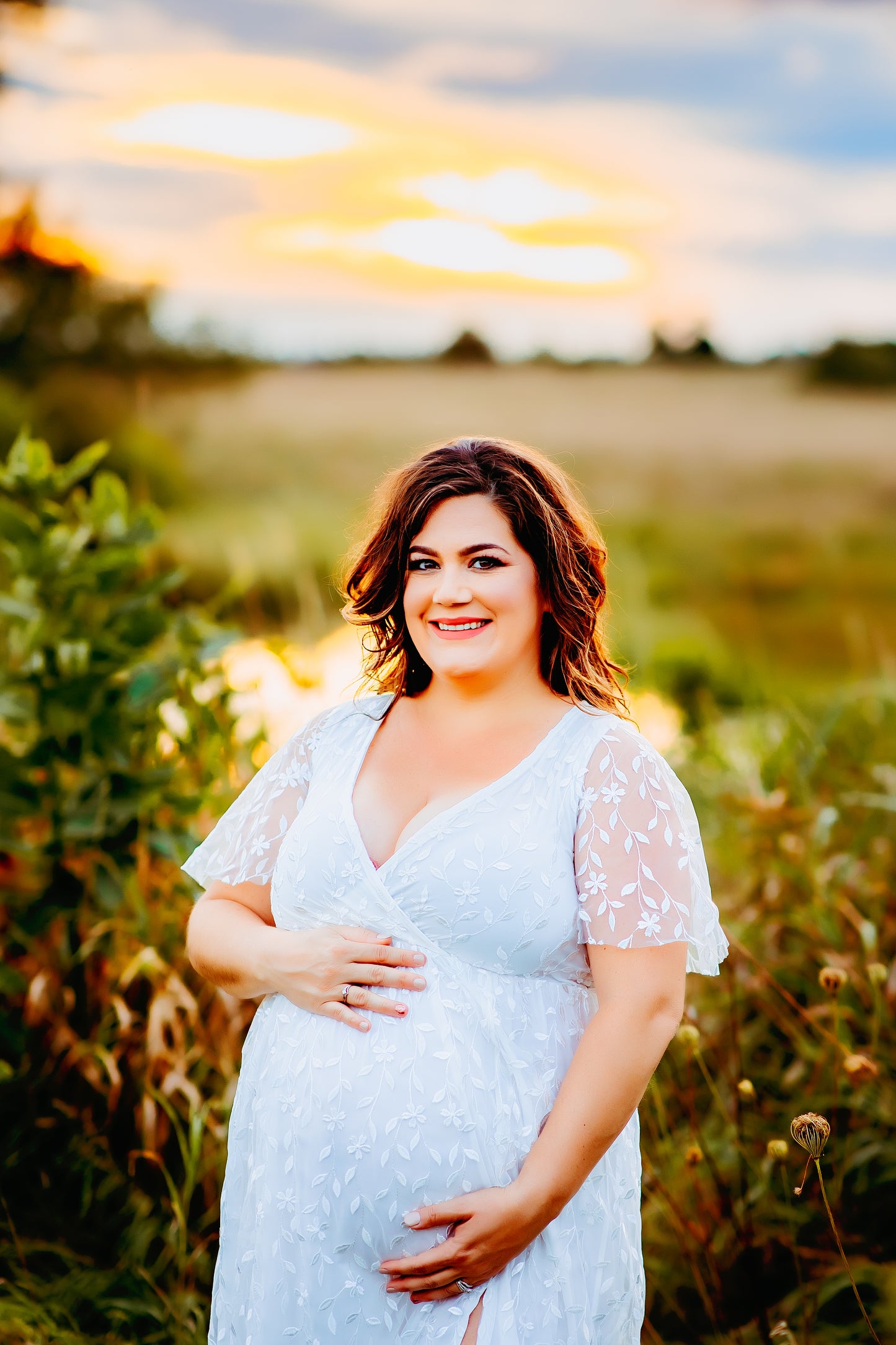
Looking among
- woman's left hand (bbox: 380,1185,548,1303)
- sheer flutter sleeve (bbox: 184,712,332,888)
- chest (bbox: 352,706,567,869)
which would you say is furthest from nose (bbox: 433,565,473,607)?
woman's left hand (bbox: 380,1185,548,1303)

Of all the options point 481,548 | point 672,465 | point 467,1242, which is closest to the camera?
point 467,1242

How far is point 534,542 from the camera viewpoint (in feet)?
5.46

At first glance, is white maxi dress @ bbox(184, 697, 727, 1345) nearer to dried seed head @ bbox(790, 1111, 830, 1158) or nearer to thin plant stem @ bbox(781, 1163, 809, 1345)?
dried seed head @ bbox(790, 1111, 830, 1158)

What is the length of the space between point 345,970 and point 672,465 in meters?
11.5

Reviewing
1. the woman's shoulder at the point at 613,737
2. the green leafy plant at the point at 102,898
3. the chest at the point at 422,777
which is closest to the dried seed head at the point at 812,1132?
the woman's shoulder at the point at 613,737

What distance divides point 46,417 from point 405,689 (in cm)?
1052

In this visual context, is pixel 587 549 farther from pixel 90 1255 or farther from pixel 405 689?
pixel 90 1255

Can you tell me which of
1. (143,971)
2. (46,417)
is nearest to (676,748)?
(143,971)

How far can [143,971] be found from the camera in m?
2.69

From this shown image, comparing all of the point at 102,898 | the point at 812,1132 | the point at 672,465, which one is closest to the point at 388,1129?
the point at 812,1132

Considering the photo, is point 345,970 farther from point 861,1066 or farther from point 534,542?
point 861,1066

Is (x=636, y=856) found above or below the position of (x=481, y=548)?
below

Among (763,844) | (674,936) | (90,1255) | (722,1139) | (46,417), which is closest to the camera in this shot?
(674,936)

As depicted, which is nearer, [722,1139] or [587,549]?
[587,549]
